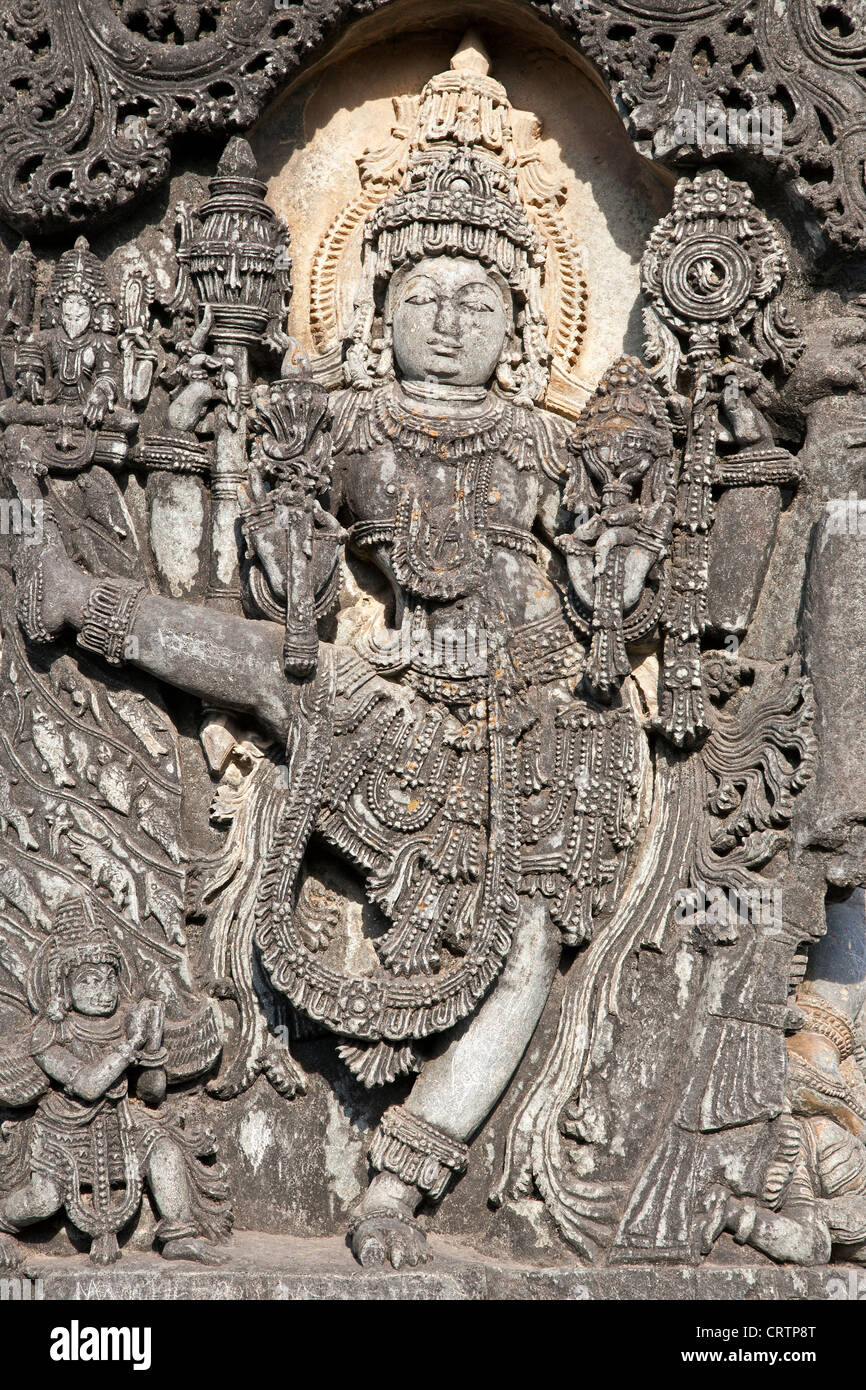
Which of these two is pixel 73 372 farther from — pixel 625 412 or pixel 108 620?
pixel 625 412

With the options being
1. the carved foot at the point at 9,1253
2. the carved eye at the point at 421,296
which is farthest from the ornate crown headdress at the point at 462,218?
the carved foot at the point at 9,1253

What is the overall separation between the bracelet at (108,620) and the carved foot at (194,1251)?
7.63ft

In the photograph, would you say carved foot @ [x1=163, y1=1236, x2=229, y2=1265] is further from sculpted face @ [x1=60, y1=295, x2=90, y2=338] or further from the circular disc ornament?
the circular disc ornament

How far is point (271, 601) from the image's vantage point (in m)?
8.68

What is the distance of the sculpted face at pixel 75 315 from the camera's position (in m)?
8.89

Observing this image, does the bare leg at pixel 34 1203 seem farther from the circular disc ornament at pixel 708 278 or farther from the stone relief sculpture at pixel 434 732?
the circular disc ornament at pixel 708 278

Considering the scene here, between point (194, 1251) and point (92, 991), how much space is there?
1.07 m

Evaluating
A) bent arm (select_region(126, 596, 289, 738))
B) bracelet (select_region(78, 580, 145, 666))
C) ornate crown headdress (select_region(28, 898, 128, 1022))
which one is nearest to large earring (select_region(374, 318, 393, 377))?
bent arm (select_region(126, 596, 289, 738))

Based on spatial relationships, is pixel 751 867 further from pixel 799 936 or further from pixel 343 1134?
pixel 343 1134

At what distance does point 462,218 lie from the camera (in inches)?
357

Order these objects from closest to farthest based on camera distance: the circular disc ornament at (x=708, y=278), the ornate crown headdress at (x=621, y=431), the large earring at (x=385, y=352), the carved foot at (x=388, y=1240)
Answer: the carved foot at (x=388, y=1240), the ornate crown headdress at (x=621, y=431), the circular disc ornament at (x=708, y=278), the large earring at (x=385, y=352)

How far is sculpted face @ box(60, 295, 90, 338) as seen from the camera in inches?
350

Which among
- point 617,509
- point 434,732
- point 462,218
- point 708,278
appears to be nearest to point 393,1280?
point 434,732

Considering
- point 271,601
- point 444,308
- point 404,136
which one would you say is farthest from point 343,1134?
point 404,136
